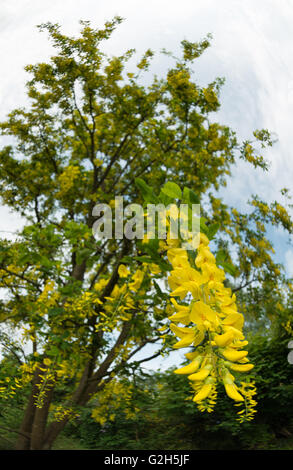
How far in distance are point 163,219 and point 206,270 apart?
23 cm

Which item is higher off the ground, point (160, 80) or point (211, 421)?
point (160, 80)

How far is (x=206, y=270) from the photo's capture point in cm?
99

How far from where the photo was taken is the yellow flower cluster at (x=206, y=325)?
90cm

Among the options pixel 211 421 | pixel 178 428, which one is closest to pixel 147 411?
pixel 178 428

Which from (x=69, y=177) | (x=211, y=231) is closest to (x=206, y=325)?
(x=211, y=231)

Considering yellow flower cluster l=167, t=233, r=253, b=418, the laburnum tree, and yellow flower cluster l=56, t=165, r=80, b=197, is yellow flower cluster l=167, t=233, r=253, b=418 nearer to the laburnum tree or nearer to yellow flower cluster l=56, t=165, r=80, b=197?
the laburnum tree

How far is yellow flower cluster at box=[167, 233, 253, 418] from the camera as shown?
903 mm

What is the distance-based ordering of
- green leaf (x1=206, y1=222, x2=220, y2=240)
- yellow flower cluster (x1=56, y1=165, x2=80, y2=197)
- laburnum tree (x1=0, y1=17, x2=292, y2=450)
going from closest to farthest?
green leaf (x1=206, y1=222, x2=220, y2=240), laburnum tree (x1=0, y1=17, x2=292, y2=450), yellow flower cluster (x1=56, y1=165, x2=80, y2=197)

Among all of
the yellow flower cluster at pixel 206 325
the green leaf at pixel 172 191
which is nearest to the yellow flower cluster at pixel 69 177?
the green leaf at pixel 172 191

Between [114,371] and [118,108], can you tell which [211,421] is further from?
[118,108]

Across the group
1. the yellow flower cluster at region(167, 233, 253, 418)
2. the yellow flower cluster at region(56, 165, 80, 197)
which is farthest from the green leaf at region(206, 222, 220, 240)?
the yellow flower cluster at region(56, 165, 80, 197)

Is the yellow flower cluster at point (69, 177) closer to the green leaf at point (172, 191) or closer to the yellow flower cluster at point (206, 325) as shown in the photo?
the green leaf at point (172, 191)

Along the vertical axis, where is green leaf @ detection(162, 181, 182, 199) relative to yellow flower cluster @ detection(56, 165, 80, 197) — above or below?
below

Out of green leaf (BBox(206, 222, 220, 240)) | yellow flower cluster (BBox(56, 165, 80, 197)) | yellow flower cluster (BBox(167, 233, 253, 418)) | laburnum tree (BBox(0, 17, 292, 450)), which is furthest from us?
yellow flower cluster (BBox(56, 165, 80, 197))
